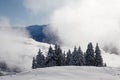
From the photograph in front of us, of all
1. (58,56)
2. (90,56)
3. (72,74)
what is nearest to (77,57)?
(90,56)

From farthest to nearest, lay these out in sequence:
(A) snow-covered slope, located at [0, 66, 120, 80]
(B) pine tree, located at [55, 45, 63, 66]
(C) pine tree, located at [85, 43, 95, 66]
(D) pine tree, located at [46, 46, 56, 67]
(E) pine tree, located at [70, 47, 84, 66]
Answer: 1. (B) pine tree, located at [55, 45, 63, 66]
2. (C) pine tree, located at [85, 43, 95, 66]
3. (D) pine tree, located at [46, 46, 56, 67]
4. (E) pine tree, located at [70, 47, 84, 66]
5. (A) snow-covered slope, located at [0, 66, 120, 80]

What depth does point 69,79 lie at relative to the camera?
93.7ft

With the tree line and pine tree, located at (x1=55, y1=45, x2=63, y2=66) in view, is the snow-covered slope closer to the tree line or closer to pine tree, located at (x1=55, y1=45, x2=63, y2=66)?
the tree line

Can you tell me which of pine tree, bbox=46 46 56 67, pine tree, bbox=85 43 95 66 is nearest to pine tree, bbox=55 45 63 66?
pine tree, bbox=46 46 56 67

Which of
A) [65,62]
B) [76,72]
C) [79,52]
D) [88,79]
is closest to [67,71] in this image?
[76,72]

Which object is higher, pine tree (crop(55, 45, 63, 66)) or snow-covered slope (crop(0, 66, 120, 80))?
pine tree (crop(55, 45, 63, 66))

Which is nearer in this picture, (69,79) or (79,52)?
(69,79)

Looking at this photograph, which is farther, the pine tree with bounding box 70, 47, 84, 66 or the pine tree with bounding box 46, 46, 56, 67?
the pine tree with bounding box 46, 46, 56, 67

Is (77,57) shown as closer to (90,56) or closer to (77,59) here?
(77,59)

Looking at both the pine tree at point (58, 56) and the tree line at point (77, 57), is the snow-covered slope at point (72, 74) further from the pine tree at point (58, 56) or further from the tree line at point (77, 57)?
the pine tree at point (58, 56)

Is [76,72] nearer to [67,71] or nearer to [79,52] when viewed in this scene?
[67,71]

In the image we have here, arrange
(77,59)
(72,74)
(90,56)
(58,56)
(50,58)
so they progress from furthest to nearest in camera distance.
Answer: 1. (58,56)
2. (50,58)
3. (90,56)
4. (77,59)
5. (72,74)

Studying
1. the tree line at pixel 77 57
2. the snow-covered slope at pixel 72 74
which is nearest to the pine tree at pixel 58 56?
the tree line at pixel 77 57

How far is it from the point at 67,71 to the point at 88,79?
3.74m
